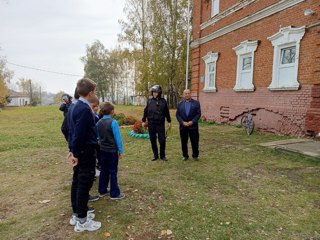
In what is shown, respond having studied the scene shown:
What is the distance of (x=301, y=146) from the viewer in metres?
7.36

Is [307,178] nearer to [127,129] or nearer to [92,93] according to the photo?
[92,93]

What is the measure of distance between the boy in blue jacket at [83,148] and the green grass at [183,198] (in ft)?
0.62

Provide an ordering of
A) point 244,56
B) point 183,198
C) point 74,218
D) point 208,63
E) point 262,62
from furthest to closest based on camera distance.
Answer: point 208,63, point 244,56, point 262,62, point 183,198, point 74,218

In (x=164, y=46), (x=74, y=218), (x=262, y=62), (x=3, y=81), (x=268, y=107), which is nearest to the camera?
(x=74, y=218)

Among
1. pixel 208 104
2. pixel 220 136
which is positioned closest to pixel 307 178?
pixel 220 136

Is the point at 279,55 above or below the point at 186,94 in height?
above

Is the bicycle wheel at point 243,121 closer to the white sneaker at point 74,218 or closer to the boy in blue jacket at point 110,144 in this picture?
the boy in blue jacket at point 110,144

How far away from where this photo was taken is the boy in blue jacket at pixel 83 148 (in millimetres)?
3145

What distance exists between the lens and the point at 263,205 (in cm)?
397

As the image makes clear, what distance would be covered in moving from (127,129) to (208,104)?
522cm

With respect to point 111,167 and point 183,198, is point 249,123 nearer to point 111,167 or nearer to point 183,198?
point 183,198

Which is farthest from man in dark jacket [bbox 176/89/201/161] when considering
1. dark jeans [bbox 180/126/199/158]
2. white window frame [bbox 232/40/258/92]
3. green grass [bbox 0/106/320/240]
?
white window frame [bbox 232/40/258/92]

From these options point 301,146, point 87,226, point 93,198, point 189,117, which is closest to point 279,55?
point 301,146

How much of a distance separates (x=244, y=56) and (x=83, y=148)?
10566 mm
